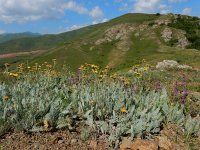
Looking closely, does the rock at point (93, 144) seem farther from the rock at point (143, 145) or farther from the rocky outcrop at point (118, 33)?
the rocky outcrop at point (118, 33)

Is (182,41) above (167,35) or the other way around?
the other way around

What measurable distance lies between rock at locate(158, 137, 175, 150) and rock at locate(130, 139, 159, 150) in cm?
25

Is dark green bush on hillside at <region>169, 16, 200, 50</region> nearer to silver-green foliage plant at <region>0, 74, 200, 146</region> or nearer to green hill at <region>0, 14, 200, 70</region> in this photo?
green hill at <region>0, 14, 200, 70</region>

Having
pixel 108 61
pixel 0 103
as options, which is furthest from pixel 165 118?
pixel 108 61

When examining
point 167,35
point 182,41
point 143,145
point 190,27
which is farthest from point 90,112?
point 190,27

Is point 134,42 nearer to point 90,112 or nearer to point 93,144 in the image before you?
point 90,112

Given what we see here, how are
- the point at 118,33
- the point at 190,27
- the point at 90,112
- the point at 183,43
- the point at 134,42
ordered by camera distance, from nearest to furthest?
the point at 90,112 < the point at 183,43 < the point at 134,42 < the point at 190,27 < the point at 118,33

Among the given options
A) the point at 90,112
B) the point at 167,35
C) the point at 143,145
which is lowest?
the point at 143,145

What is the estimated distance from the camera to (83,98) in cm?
927

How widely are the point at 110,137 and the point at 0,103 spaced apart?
2760 mm

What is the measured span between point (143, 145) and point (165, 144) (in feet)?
2.20

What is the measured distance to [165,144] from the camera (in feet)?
26.2

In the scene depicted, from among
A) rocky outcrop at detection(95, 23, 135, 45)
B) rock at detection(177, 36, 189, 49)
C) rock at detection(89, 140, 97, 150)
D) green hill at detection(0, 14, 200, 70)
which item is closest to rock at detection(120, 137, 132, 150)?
rock at detection(89, 140, 97, 150)

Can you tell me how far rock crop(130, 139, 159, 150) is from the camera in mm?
7580
